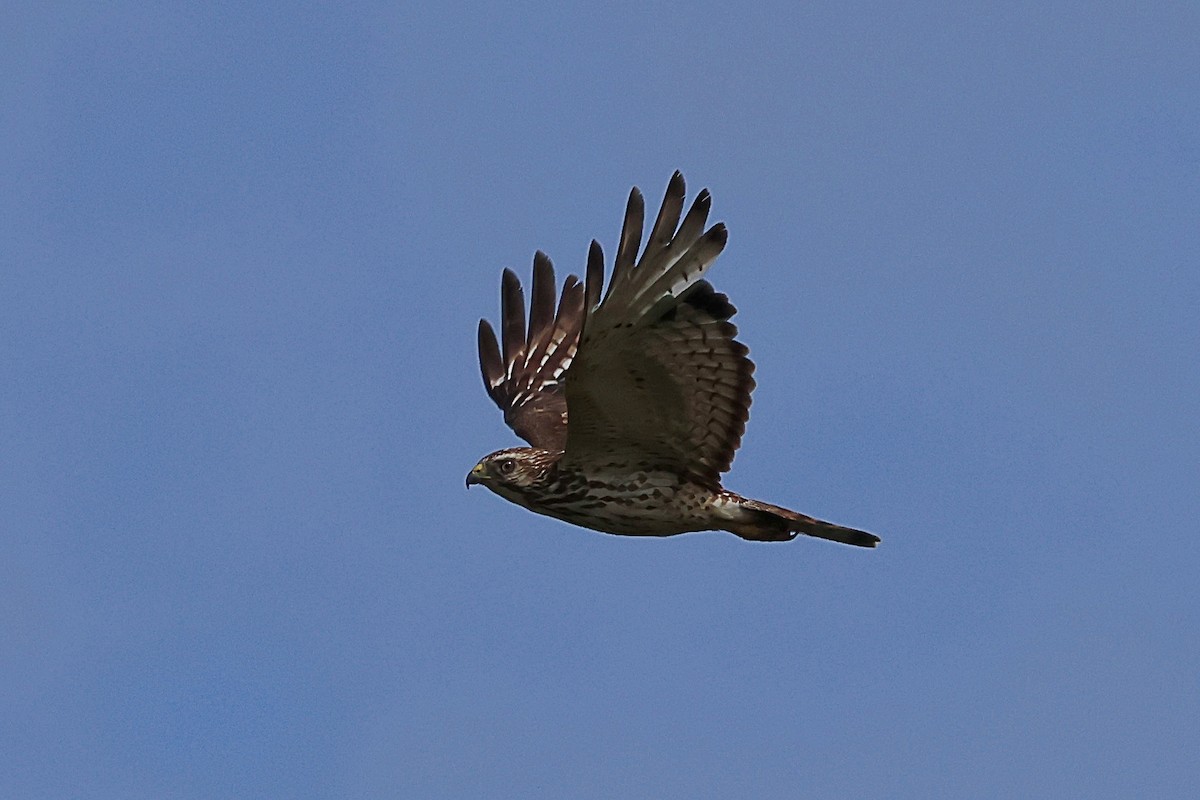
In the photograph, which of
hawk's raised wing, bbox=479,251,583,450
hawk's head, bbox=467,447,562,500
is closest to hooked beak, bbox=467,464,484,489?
hawk's head, bbox=467,447,562,500

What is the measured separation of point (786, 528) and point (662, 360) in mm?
1716

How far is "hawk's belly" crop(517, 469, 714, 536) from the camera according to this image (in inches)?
545

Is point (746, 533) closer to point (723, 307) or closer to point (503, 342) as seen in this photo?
point (723, 307)

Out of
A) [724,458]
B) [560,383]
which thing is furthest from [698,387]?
[560,383]

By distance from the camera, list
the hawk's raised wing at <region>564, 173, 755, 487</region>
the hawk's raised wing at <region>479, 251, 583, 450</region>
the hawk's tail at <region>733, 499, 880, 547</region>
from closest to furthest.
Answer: the hawk's raised wing at <region>564, 173, 755, 487</region> → the hawk's tail at <region>733, 499, 880, 547</region> → the hawk's raised wing at <region>479, 251, 583, 450</region>

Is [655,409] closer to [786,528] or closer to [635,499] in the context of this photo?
[635,499]

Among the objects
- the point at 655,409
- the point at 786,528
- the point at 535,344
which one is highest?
the point at 535,344

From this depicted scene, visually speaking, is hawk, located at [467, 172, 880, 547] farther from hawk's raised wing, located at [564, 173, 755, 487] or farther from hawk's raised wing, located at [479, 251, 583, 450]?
hawk's raised wing, located at [479, 251, 583, 450]

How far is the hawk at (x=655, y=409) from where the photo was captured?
12.5 metres

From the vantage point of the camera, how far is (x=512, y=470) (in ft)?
46.4

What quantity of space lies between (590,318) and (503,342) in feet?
15.0

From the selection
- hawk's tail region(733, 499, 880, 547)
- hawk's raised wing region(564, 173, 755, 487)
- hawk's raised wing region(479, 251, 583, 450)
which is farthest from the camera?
hawk's raised wing region(479, 251, 583, 450)

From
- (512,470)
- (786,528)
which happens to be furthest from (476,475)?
(786,528)

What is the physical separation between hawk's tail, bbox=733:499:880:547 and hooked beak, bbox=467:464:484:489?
1934mm
